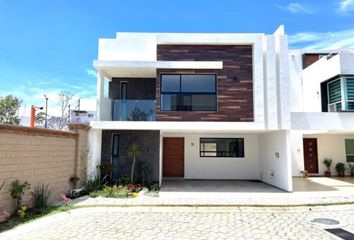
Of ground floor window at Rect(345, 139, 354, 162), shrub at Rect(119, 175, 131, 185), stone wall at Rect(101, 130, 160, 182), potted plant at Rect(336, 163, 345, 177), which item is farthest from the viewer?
ground floor window at Rect(345, 139, 354, 162)

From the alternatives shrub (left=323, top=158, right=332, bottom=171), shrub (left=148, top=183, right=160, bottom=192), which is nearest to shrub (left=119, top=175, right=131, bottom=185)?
shrub (left=148, top=183, right=160, bottom=192)

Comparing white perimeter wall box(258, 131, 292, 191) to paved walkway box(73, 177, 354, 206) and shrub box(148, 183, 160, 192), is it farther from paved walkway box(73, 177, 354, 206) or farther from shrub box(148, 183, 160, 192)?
shrub box(148, 183, 160, 192)

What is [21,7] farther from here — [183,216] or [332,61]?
[332,61]

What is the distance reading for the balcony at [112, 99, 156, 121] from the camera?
12.8 meters

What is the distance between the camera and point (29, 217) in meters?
7.79

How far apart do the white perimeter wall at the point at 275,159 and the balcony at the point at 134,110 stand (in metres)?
6.38

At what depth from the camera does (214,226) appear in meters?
7.59

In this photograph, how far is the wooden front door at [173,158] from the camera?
1688 centimetres

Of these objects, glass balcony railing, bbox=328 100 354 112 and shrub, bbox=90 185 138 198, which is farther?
glass balcony railing, bbox=328 100 354 112

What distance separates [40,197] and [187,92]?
24.6ft

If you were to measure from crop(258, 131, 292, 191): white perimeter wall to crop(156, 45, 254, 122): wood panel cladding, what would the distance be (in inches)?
82.3

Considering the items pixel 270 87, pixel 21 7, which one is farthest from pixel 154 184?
pixel 21 7

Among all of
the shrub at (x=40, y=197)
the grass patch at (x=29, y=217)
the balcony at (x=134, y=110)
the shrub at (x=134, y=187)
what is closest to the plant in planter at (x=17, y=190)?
the grass patch at (x=29, y=217)

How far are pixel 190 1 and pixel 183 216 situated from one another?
32.2ft
